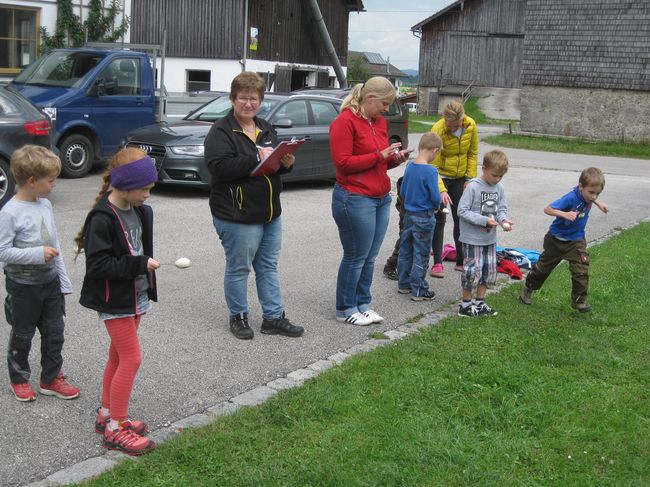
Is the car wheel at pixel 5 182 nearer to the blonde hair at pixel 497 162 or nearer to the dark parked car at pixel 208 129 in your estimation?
the dark parked car at pixel 208 129

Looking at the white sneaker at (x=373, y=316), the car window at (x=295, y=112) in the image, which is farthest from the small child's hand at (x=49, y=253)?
the car window at (x=295, y=112)

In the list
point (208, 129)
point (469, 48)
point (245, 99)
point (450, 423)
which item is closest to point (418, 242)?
point (245, 99)

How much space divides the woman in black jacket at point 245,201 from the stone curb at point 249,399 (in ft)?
1.97

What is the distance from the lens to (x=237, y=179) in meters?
5.73

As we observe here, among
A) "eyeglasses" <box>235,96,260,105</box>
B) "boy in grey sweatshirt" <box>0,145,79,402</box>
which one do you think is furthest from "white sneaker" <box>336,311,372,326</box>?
"boy in grey sweatshirt" <box>0,145,79,402</box>

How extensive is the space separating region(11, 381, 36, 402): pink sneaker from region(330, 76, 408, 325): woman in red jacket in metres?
2.65

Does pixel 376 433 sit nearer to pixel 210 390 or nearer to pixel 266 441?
pixel 266 441

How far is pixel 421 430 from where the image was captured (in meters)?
4.38

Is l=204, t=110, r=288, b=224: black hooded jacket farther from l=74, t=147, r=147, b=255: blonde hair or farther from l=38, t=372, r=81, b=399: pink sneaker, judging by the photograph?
l=38, t=372, r=81, b=399: pink sneaker

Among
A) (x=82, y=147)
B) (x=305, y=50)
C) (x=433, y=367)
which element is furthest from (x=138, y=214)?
(x=305, y=50)

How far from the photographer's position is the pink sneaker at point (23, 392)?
4648 millimetres

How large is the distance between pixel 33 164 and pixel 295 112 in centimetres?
1013

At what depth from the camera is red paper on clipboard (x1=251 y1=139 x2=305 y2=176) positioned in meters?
5.52

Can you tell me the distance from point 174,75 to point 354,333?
27.9m
